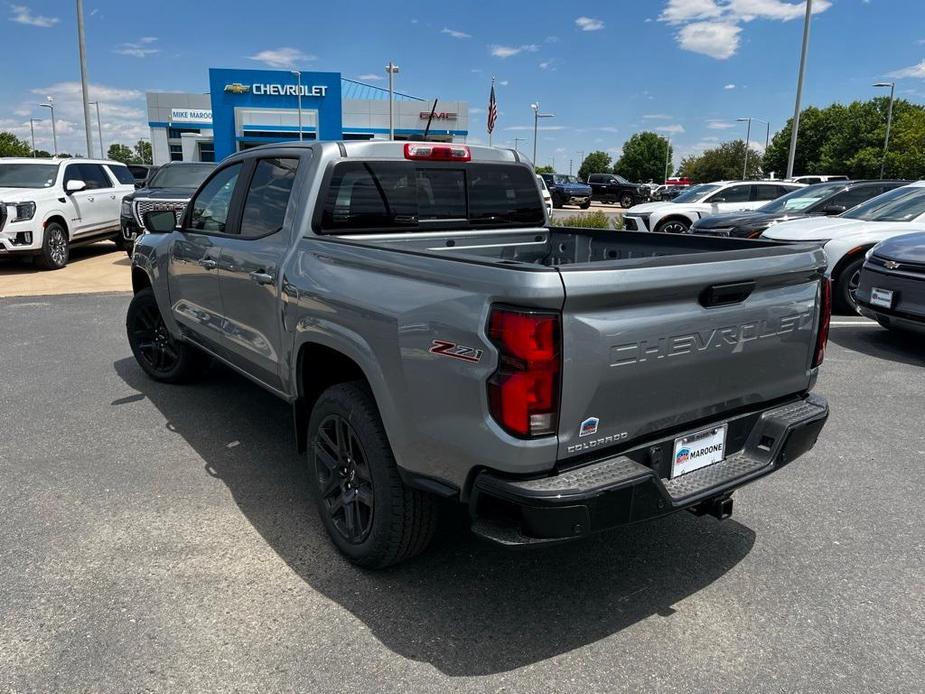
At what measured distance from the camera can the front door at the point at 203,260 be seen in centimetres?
442

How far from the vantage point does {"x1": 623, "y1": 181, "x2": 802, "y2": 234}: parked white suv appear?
1598 cm

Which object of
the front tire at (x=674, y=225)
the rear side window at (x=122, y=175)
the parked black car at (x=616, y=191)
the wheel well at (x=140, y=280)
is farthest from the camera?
the parked black car at (x=616, y=191)

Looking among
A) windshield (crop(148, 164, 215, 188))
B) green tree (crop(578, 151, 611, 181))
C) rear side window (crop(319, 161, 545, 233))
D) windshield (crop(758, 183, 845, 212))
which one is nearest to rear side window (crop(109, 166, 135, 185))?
windshield (crop(148, 164, 215, 188))

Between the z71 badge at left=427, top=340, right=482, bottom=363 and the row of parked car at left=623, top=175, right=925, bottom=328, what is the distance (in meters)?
Answer: 5.59

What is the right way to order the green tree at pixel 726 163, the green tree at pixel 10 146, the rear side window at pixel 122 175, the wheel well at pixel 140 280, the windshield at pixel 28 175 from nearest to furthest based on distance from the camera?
the wheel well at pixel 140 280 → the windshield at pixel 28 175 → the rear side window at pixel 122 175 → the green tree at pixel 10 146 → the green tree at pixel 726 163

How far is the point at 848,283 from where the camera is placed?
890cm

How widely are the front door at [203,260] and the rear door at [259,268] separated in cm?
15

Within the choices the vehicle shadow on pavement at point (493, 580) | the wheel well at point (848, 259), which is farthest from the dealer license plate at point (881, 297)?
the vehicle shadow on pavement at point (493, 580)

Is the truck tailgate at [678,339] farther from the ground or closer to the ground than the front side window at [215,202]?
closer to the ground

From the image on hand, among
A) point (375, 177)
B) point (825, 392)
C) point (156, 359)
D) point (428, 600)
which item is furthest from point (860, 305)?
point (156, 359)

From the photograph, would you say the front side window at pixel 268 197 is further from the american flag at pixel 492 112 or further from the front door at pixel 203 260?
the american flag at pixel 492 112

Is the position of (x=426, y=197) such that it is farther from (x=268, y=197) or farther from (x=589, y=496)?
(x=589, y=496)

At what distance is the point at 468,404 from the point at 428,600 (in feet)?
3.45

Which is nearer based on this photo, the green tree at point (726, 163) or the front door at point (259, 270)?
the front door at point (259, 270)
